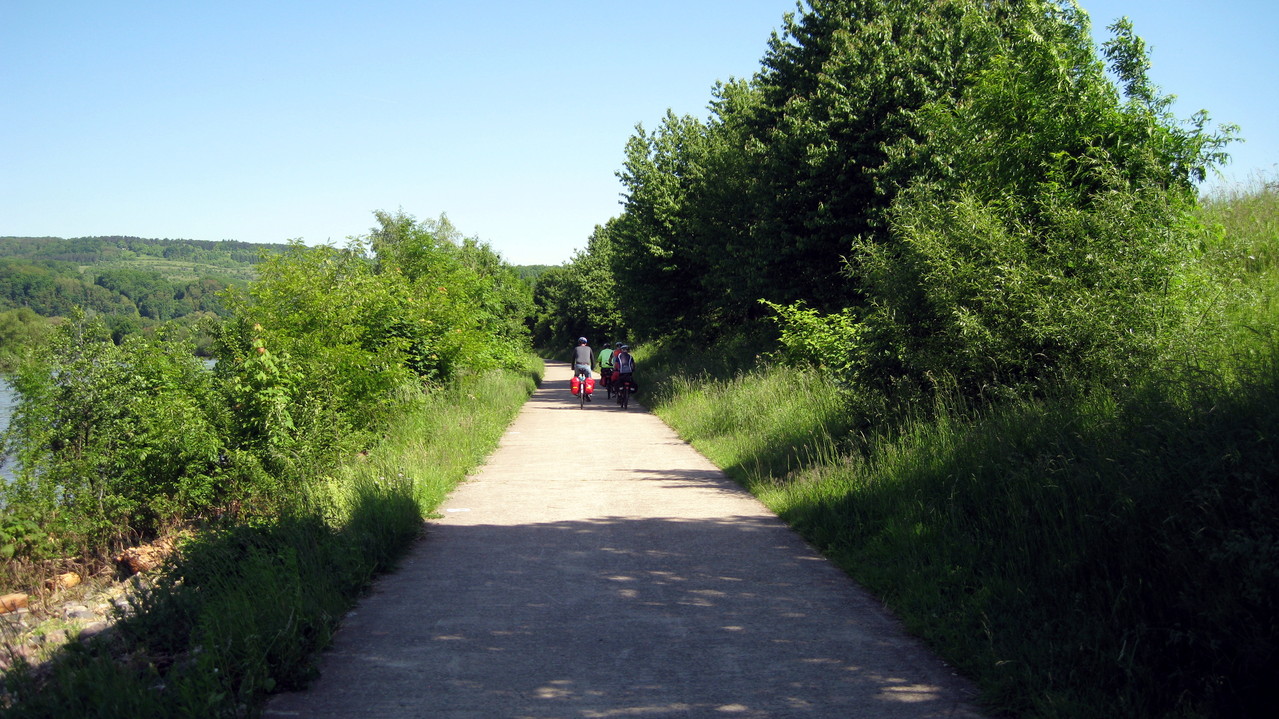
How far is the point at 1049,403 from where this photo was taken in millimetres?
7062

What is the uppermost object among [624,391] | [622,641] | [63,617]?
[624,391]

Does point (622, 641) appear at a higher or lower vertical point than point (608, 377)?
lower

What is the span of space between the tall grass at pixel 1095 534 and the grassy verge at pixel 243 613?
11.8ft

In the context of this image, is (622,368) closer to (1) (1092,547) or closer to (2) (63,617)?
(2) (63,617)

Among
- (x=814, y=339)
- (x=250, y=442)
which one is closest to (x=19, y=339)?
(x=250, y=442)

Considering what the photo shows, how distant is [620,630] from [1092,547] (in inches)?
110

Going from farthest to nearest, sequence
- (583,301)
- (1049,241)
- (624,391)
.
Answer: (583,301) → (624,391) → (1049,241)

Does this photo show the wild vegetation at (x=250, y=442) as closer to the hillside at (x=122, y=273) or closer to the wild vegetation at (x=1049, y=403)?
the hillside at (x=122, y=273)

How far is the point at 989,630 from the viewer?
4.82m

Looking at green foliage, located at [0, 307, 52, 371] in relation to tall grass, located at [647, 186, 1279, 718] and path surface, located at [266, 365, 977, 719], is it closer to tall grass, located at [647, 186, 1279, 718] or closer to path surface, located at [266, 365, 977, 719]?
path surface, located at [266, 365, 977, 719]

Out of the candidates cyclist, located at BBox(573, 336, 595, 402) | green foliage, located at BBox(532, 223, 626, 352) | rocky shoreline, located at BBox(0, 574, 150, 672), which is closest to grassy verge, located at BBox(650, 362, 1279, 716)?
rocky shoreline, located at BBox(0, 574, 150, 672)

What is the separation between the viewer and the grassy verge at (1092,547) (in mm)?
3877

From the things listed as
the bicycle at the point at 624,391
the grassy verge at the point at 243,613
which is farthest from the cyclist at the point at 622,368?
the grassy verge at the point at 243,613

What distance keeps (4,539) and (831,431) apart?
11.8 m
